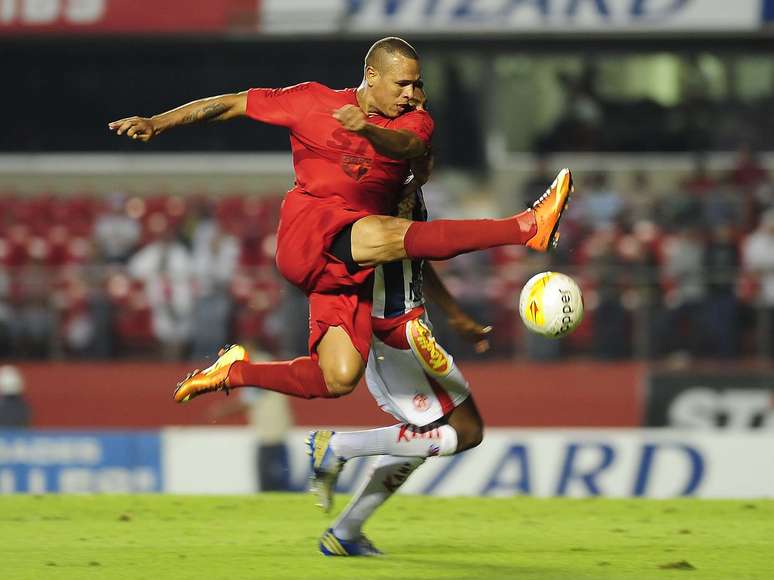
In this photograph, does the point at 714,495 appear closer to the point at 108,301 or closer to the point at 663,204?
the point at 663,204

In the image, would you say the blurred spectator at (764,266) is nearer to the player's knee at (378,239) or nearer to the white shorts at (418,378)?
the white shorts at (418,378)

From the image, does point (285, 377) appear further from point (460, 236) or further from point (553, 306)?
point (553, 306)

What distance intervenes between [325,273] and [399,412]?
766 mm

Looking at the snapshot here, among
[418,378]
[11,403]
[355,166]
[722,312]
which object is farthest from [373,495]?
[11,403]

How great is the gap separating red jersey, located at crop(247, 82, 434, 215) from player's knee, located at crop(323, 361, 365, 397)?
757 mm

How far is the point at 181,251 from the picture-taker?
1589cm

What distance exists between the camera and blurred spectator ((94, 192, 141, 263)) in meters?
15.9

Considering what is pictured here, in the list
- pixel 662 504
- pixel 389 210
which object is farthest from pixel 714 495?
pixel 389 210

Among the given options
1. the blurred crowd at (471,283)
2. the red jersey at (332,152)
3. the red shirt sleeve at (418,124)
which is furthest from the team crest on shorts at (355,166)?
the blurred crowd at (471,283)

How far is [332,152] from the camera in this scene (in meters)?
6.87

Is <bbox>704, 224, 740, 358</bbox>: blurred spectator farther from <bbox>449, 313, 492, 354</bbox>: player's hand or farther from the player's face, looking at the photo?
the player's face

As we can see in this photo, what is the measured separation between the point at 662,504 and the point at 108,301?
7537 millimetres

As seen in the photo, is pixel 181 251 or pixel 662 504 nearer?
pixel 662 504

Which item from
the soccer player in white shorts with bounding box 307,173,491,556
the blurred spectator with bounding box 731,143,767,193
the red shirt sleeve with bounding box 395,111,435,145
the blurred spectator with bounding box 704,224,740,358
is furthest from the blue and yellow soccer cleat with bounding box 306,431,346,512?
the blurred spectator with bounding box 731,143,767,193
